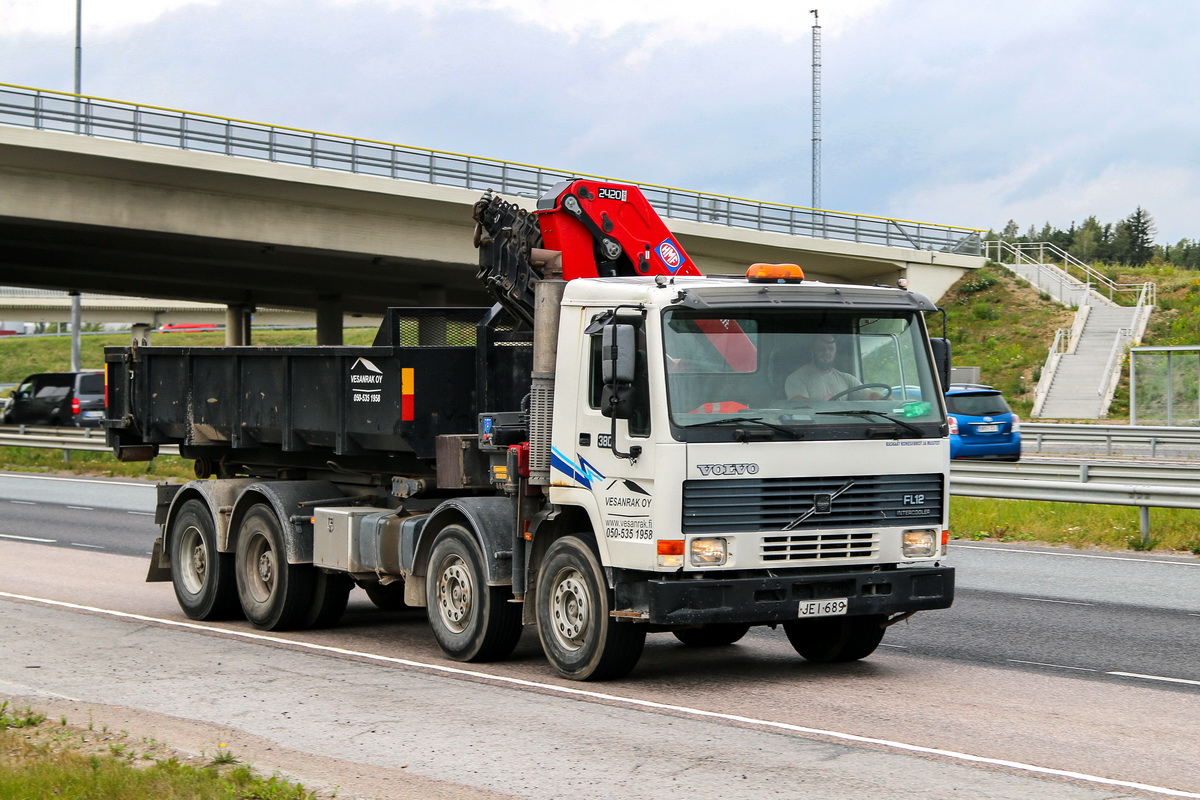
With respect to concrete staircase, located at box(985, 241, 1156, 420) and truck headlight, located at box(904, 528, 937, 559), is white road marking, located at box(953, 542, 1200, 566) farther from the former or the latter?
concrete staircase, located at box(985, 241, 1156, 420)

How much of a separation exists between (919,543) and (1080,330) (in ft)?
151

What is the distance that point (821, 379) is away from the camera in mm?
9039

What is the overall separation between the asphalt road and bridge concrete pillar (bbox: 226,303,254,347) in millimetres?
47596

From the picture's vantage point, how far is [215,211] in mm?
37219

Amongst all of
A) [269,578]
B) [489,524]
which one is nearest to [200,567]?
[269,578]

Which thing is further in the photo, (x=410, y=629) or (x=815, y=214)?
(x=815, y=214)

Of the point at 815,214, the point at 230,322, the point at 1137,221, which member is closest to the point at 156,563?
the point at 815,214

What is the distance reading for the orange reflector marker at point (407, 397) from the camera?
1051 centimetres

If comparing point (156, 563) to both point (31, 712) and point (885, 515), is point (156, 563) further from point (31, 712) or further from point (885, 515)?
point (885, 515)

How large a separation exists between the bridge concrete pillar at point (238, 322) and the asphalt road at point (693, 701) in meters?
47.6

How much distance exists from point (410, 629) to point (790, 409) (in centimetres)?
457

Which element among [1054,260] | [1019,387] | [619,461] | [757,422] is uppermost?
[1054,260]

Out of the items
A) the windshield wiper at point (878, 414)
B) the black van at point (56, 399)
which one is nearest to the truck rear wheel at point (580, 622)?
the windshield wiper at point (878, 414)

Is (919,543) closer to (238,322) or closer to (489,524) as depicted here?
(489,524)
